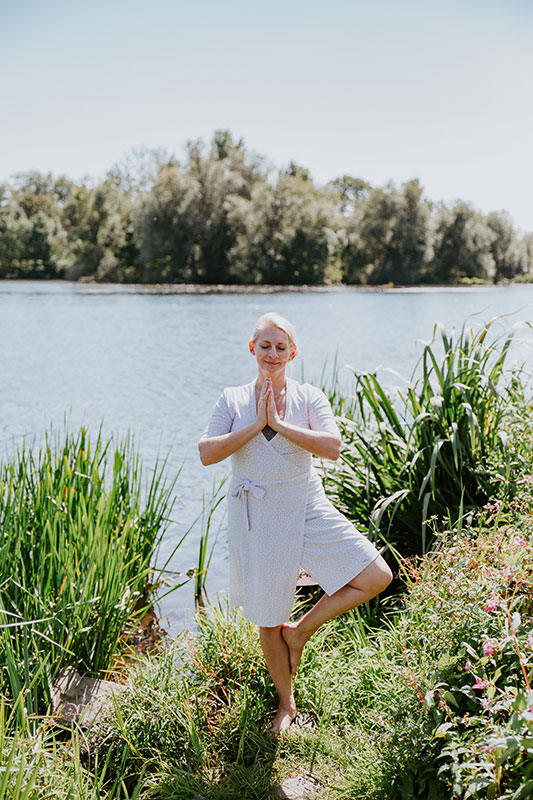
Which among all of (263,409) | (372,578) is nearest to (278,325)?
(263,409)

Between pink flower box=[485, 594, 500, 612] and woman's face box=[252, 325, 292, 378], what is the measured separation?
1146 mm

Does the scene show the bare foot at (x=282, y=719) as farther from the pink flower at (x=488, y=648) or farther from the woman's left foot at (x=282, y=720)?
the pink flower at (x=488, y=648)

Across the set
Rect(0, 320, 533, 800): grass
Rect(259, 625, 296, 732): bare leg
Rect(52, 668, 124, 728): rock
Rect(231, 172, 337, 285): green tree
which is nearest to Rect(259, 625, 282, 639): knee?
Rect(259, 625, 296, 732): bare leg

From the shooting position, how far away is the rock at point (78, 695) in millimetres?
2982

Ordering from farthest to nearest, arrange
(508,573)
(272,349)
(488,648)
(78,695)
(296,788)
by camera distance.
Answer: (78,695)
(272,349)
(296,788)
(508,573)
(488,648)

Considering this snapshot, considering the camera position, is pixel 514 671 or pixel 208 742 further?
pixel 208 742

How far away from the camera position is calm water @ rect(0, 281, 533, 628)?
9875mm

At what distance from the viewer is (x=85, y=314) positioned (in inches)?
1265

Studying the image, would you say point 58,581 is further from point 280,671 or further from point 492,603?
point 492,603

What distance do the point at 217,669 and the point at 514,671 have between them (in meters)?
1.42

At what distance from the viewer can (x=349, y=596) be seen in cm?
266

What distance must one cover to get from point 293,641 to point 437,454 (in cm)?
153

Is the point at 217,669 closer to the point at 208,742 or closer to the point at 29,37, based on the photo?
the point at 208,742

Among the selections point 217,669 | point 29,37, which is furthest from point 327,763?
point 29,37
